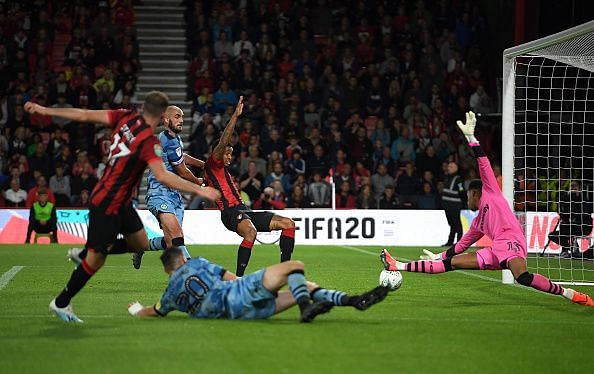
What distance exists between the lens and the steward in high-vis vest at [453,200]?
22.1 metres

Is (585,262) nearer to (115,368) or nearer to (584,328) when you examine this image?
(584,328)

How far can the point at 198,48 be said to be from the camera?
27422mm

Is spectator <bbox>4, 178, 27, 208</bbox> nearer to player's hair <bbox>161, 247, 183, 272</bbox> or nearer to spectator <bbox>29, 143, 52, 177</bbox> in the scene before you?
spectator <bbox>29, 143, 52, 177</bbox>

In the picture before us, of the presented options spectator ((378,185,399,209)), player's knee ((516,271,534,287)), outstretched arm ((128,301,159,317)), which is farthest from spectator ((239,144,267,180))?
outstretched arm ((128,301,159,317))

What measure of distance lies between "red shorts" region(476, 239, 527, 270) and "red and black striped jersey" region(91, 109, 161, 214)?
420cm

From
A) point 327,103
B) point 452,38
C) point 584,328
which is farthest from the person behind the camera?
point 452,38

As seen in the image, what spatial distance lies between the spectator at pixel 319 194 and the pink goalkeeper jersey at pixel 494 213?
40.3ft

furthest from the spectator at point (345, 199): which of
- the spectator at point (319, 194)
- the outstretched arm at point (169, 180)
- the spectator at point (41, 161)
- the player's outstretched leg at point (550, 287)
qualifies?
the outstretched arm at point (169, 180)

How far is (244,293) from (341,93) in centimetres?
1864

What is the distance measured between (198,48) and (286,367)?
21.7 metres

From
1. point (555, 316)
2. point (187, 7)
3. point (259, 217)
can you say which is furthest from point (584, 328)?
point (187, 7)

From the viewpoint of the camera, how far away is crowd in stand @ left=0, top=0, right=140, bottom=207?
76.4 feet

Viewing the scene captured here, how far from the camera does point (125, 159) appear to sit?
8.25m

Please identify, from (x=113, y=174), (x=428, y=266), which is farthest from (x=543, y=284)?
(x=113, y=174)
